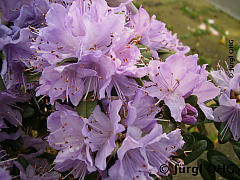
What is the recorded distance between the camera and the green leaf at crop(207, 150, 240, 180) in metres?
1.36

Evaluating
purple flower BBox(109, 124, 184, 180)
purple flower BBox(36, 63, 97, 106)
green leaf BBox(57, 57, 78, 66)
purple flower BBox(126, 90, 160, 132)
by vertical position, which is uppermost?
green leaf BBox(57, 57, 78, 66)

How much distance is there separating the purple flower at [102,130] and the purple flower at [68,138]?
0.03m

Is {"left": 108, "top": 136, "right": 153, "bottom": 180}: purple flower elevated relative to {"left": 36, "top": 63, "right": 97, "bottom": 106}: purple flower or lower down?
lower down

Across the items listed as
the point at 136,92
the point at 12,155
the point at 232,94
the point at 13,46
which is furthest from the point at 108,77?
the point at 12,155

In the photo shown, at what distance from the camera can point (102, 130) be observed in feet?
2.98

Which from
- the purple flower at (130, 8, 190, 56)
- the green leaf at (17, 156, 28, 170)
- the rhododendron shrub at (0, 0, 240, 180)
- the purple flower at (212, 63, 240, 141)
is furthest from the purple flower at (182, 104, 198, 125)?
the green leaf at (17, 156, 28, 170)

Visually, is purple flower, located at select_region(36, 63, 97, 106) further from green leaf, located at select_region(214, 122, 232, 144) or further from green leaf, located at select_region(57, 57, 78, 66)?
green leaf, located at select_region(214, 122, 232, 144)

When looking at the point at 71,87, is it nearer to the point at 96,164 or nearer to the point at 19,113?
the point at 96,164

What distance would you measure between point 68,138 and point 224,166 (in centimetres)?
85

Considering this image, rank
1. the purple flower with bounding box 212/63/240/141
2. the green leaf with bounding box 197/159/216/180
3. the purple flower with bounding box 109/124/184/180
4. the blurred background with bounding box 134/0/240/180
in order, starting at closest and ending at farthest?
the purple flower with bounding box 109/124/184/180
the purple flower with bounding box 212/63/240/141
the green leaf with bounding box 197/159/216/180
the blurred background with bounding box 134/0/240/180

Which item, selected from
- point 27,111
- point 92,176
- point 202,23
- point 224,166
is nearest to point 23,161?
point 27,111

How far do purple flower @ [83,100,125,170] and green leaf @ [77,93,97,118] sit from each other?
0.02 m

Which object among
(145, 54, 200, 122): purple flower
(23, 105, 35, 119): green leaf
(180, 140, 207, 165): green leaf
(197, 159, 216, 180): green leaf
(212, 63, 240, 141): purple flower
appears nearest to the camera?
(145, 54, 200, 122): purple flower

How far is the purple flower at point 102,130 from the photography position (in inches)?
32.9
